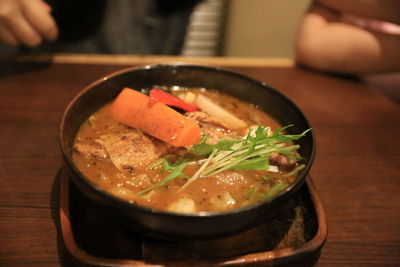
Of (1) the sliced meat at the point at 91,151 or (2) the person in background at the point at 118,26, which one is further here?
(2) the person in background at the point at 118,26

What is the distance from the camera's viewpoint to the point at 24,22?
2.40 meters

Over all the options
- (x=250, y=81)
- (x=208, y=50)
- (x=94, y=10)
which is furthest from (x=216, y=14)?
(x=250, y=81)

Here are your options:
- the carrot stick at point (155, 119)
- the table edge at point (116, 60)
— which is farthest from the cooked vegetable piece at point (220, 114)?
the table edge at point (116, 60)

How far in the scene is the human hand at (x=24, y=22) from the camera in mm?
2303

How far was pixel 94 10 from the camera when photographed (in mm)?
3193

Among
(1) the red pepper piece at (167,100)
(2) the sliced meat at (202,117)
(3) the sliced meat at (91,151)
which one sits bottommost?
(3) the sliced meat at (91,151)

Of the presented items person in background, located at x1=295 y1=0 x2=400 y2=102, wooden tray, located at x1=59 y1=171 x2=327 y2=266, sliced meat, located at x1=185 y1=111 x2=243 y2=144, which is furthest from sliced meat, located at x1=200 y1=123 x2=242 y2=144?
person in background, located at x1=295 y1=0 x2=400 y2=102

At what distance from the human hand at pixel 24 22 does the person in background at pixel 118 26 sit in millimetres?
388

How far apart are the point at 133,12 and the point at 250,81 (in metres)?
1.85

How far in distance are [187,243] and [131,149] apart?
472 mm

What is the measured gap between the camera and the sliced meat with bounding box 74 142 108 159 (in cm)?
154

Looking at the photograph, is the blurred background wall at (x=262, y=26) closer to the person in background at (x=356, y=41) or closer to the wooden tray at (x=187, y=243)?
the person in background at (x=356, y=41)

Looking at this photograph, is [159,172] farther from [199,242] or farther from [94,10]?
[94,10]

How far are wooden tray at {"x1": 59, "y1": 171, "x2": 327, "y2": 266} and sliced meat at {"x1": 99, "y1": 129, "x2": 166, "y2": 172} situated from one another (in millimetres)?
220
